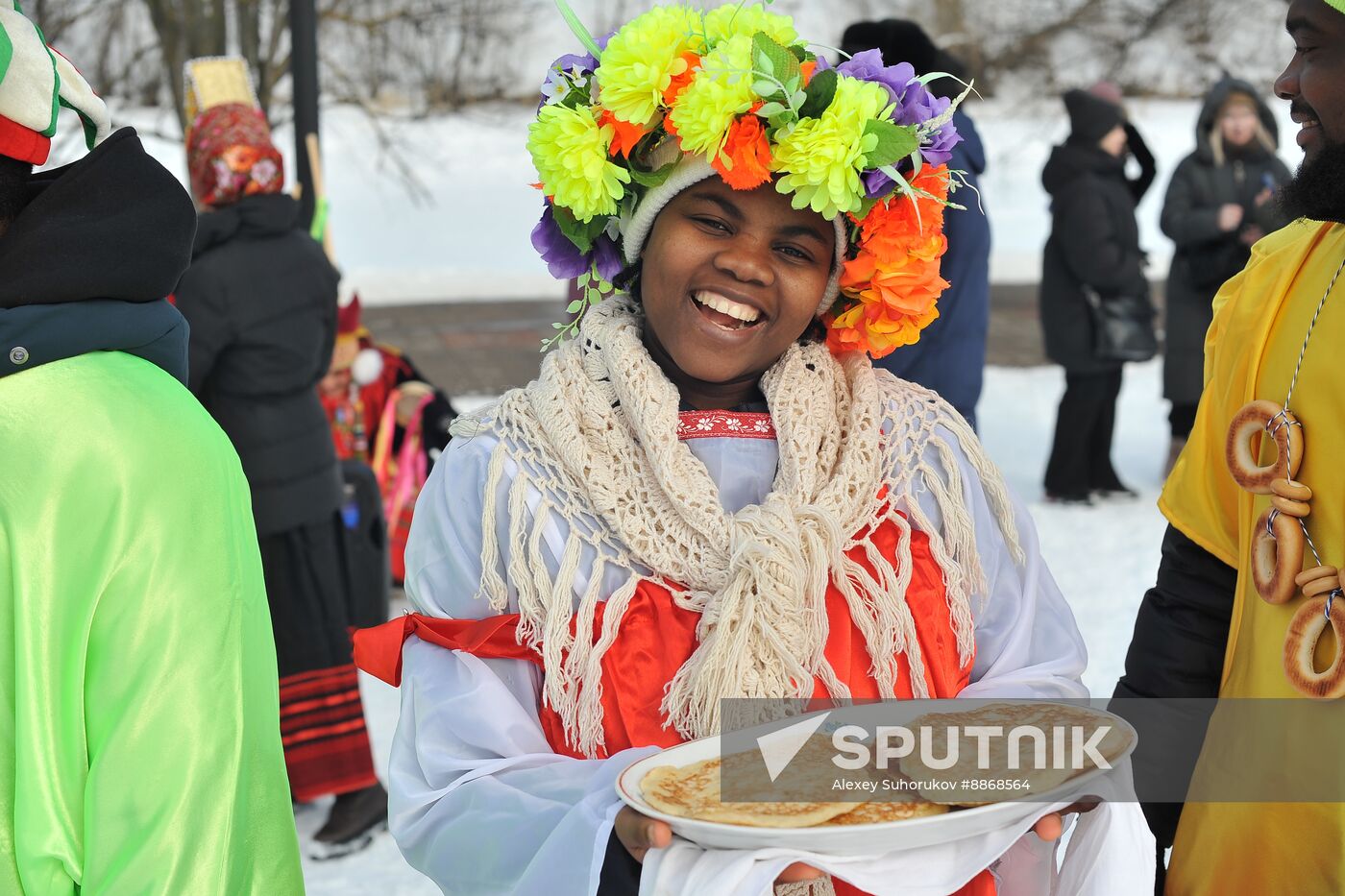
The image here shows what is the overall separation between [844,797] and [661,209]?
874 millimetres

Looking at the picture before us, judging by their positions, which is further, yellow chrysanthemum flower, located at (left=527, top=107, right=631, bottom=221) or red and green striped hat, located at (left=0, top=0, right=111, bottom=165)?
yellow chrysanthemum flower, located at (left=527, top=107, right=631, bottom=221)

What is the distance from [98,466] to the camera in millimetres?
1739

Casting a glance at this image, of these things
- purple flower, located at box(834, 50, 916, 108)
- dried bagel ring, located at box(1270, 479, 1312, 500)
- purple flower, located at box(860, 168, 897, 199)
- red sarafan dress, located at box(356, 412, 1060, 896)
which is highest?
purple flower, located at box(834, 50, 916, 108)

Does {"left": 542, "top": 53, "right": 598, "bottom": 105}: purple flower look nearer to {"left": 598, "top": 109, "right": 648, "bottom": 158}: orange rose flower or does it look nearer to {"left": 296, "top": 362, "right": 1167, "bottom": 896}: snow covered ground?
{"left": 598, "top": 109, "right": 648, "bottom": 158}: orange rose flower

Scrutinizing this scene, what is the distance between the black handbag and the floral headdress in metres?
→ 5.64

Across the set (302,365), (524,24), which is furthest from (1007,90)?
(302,365)

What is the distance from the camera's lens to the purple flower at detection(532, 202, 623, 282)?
222 cm

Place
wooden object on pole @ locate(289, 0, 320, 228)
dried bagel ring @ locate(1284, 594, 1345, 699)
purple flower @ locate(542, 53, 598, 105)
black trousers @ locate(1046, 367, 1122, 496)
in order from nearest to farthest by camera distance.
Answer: dried bagel ring @ locate(1284, 594, 1345, 699) → purple flower @ locate(542, 53, 598, 105) → wooden object on pole @ locate(289, 0, 320, 228) → black trousers @ locate(1046, 367, 1122, 496)

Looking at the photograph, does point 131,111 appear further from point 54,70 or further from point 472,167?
point 54,70

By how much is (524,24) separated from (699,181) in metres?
9.25

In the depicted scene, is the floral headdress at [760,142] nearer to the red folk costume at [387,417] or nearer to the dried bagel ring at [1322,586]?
the dried bagel ring at [1322,586]

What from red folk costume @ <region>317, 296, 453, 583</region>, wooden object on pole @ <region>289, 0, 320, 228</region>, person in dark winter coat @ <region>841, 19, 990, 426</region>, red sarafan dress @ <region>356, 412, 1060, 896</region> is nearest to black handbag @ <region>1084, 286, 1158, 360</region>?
person in dark winter coat @ <region>841, 19, 990, 426</region>

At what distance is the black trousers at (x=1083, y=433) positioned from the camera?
25.1 feet

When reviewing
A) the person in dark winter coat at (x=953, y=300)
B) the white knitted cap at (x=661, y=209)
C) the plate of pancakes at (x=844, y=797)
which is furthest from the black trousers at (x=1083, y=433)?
the plate of pancakes at (x=844, y=797)
